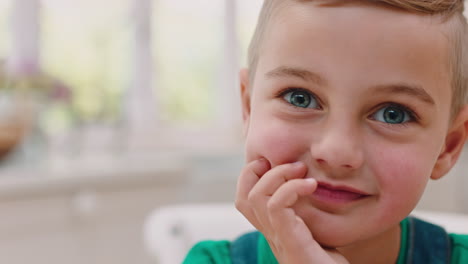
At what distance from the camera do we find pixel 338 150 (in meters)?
0.82

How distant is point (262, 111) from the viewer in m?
0.94

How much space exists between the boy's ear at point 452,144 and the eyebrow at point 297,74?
0.28m

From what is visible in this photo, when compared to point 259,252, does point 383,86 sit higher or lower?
higher

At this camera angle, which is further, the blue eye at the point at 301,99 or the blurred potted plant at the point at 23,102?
the blurred potted plant at the point at 23,102

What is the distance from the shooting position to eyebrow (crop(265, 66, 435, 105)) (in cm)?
86

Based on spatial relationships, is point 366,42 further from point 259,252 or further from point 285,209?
point 259,252

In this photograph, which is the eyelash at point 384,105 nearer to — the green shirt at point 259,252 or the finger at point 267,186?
the finger at point 267,186

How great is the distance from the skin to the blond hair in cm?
2

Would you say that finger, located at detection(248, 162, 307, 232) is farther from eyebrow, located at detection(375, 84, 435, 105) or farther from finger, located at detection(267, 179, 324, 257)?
eyebrow, located at detection(375, 84, 435, 105)

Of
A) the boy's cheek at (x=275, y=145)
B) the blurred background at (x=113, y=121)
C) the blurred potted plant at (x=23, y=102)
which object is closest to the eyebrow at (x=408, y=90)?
the boy's cheek at (x=275, y=145)

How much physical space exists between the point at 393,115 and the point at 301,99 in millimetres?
124

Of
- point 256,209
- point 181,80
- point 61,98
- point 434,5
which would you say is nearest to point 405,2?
point 434,5

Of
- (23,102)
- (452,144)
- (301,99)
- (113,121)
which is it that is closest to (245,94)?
(301,99)

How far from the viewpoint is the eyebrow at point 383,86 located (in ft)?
2.81
